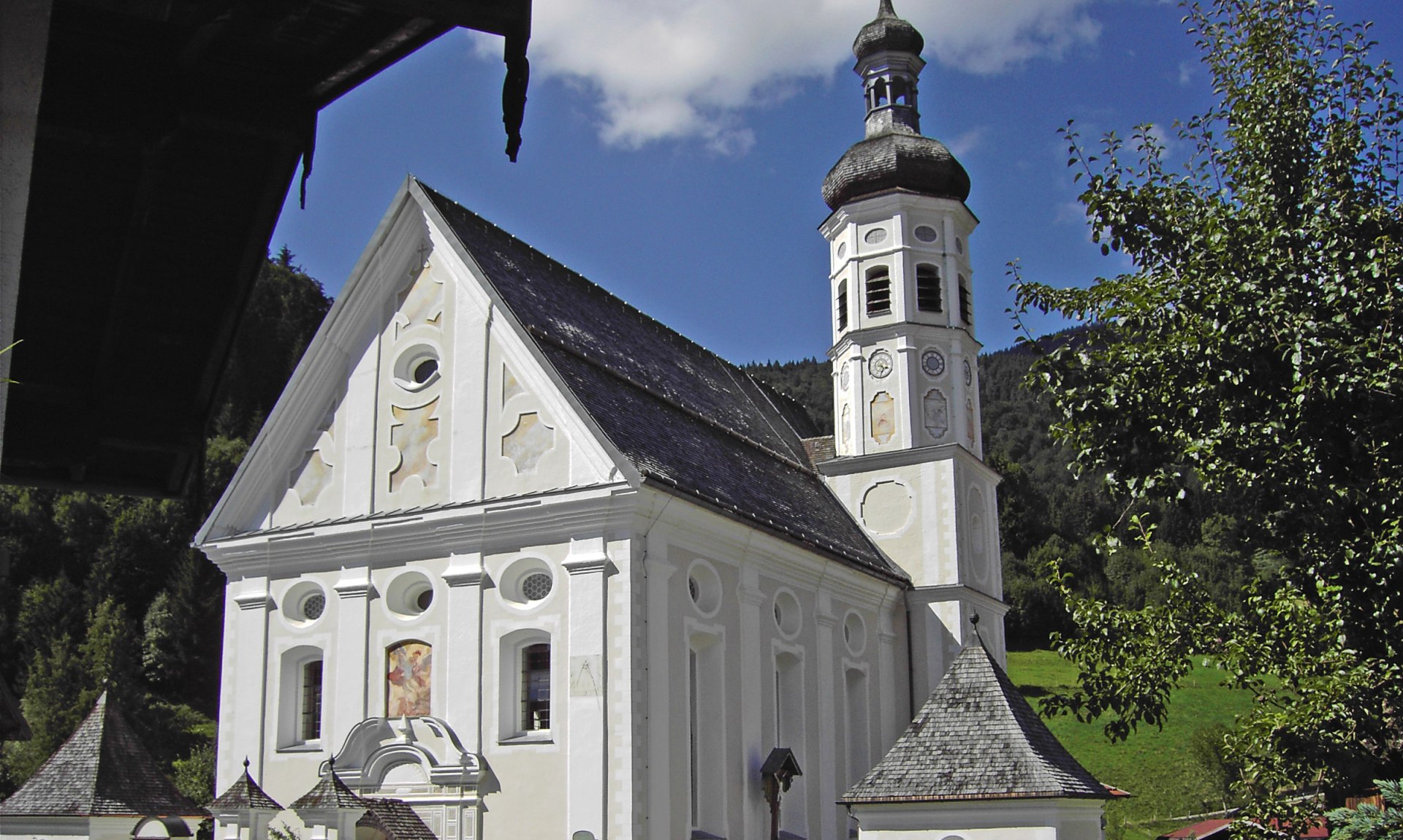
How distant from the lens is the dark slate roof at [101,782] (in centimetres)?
2211

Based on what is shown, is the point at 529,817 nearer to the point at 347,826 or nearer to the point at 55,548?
the point at 347,826

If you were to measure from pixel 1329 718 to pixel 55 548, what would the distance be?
5792 cm

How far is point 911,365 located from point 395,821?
655 inches

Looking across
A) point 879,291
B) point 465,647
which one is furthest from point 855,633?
point 465,647

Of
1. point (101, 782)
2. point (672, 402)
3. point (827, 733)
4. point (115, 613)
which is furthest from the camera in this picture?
point (115, 613)

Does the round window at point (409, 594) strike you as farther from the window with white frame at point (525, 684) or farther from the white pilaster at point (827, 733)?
the white pilaster at point (827, 733)

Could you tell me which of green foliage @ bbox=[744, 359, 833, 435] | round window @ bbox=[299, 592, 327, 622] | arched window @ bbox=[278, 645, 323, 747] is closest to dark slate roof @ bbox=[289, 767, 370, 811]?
arched window @ bbox=[278, 645, 323, 747]

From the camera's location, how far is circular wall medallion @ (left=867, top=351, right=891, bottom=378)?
105 ft

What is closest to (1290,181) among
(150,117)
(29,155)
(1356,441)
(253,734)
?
(1356,441)

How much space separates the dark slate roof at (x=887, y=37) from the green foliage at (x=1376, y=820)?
2892 centimetres

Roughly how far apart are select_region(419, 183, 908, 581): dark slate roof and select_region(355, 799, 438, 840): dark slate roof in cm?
584

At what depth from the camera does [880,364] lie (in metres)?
32.1

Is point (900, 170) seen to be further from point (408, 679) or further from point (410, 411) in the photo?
point (408, 679)

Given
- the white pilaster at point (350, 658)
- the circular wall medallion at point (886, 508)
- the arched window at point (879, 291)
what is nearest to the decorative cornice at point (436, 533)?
the white pilaster at point (350, 658)
